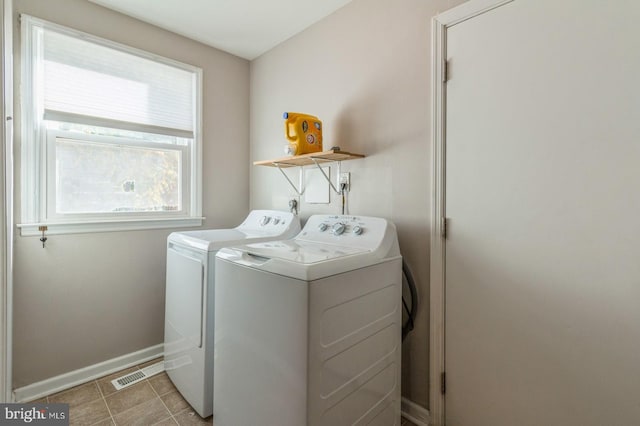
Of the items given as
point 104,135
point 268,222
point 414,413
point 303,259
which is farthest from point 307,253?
point 104,135

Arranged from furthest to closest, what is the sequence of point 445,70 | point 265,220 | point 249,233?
point 265,220 → point 249,233 → point 445,70

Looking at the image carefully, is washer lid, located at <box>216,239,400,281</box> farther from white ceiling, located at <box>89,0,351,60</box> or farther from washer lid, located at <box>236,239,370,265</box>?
white ceiling, located at <box>89,0,351,60</box>

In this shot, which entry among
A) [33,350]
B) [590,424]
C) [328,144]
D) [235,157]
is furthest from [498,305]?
[33,350]

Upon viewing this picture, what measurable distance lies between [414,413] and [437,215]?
Result: 3.56 ft

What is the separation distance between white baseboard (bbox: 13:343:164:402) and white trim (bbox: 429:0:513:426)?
1.98 meters

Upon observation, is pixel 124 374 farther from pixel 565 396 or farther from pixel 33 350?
pixel 565 396

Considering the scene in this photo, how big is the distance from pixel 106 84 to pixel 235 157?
3.41 feet

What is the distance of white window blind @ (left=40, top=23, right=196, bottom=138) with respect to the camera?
182 cm

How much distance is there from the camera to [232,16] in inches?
81.4

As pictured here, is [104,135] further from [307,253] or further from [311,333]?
[311,333]

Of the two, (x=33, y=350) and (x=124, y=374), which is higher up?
(x=33, y=350)

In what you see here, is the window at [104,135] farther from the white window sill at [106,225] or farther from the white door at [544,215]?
the white door at [544,215]

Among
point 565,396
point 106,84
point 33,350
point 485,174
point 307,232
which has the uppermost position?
point 106,84

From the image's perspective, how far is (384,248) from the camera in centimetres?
141
